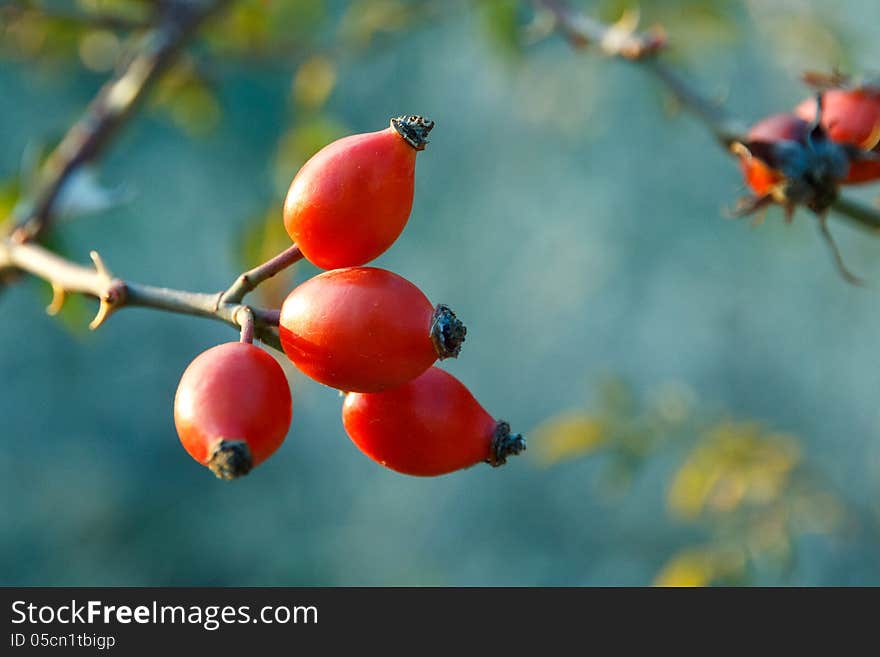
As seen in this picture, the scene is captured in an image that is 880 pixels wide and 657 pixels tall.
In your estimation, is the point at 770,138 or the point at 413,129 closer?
the point at 413,129

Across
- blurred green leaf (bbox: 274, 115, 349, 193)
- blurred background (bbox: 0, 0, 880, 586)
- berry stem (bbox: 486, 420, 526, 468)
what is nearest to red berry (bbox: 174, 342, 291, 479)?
berry stem (bbox: 486, 420, 526, 468)

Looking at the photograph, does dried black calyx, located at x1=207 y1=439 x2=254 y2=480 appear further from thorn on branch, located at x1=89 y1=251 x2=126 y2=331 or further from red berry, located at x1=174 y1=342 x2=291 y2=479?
thorn on branch, located at x1=89 y1=251 x2=126 y2=331

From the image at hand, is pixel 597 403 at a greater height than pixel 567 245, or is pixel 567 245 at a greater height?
pixel 567 245

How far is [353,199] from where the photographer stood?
740mm

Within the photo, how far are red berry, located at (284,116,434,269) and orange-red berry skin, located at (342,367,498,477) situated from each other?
119 mm

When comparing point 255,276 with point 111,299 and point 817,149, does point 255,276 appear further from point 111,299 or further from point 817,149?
point 817,149

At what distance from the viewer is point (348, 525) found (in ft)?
16.3

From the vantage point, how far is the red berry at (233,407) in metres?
0.68

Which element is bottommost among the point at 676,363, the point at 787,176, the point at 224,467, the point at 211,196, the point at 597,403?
the point at 224,467

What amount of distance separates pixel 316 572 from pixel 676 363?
2.14m

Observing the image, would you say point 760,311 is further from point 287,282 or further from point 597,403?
point 287,282

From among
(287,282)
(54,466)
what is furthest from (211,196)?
(287,282)

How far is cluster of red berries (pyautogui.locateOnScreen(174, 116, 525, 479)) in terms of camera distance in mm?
693

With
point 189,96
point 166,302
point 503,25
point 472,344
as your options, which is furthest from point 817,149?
point 472,344
